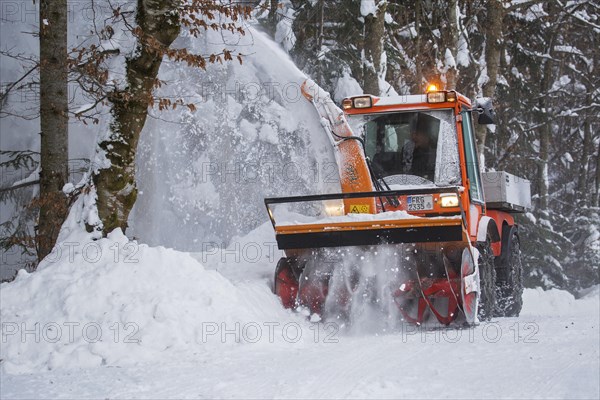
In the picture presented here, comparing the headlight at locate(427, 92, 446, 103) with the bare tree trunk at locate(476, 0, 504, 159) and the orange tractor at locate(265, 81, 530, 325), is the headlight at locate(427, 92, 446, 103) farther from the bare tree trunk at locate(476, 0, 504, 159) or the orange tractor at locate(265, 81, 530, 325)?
the bare tree trunk at locate(476, 0, 504, 159)

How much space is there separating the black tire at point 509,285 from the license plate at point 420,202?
227 centimetres

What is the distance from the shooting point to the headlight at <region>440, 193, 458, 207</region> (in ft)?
26.9

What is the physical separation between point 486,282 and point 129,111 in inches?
173

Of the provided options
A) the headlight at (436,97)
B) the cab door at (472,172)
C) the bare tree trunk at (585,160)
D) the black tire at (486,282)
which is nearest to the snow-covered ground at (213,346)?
the black tire at (486,282)

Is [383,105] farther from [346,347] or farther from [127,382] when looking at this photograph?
[127,382]

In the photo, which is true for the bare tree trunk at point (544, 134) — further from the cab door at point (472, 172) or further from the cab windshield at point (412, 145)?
the cab windshield at point (412, 145)

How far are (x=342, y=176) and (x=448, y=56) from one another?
840cm

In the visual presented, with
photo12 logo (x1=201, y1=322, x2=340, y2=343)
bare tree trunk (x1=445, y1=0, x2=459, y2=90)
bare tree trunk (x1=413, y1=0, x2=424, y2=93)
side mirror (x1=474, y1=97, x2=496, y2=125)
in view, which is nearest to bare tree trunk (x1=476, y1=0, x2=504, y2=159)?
bare tree trunk (x1=445, y1=0, x2=459, y2=90)

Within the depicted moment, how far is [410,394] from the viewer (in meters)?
4.71

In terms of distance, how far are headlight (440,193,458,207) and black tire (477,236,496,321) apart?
96 cm

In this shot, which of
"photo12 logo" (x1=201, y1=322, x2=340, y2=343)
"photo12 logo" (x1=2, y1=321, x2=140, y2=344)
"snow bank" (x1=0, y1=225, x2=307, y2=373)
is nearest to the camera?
"snow bank" (x1=0, y1=225, x2=307, y2=373)

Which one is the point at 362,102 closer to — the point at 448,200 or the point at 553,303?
the point at 448,200

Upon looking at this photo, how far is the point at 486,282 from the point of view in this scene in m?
8.98

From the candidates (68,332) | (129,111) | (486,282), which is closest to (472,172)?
(486,282)
